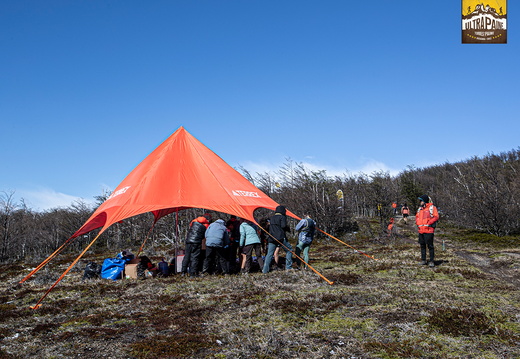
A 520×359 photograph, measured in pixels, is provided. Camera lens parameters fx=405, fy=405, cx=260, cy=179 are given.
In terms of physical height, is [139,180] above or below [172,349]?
above

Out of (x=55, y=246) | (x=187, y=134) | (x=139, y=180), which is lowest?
(x=55, y=246)

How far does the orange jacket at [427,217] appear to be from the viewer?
10.4 metres

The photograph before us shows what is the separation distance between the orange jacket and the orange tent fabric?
4387mm

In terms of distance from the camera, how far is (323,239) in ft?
75.1

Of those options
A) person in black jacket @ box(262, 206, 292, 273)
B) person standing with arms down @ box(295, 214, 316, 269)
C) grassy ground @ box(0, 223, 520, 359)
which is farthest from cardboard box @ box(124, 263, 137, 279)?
person standing with arms down @ box(295, 214, 316, 269)

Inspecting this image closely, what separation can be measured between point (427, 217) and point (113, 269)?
8.50 m

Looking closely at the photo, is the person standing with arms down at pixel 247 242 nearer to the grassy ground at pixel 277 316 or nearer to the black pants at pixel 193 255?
the grassy ground at pixel 277 316


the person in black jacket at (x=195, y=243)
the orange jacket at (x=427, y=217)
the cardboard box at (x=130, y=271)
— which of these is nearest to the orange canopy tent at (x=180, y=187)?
the person in black jacket at (x=195, y=243)

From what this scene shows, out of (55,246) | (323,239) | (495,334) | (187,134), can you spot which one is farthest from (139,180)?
(55,246)

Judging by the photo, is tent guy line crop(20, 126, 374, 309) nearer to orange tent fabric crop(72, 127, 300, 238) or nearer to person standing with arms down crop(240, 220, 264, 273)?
orange tent fabric crop(72, 127, 300, 238)

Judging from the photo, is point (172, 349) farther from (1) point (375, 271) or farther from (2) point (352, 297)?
(1) point (375, 271)

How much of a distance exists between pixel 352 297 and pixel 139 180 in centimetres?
733

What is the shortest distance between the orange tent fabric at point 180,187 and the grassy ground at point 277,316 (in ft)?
6.19

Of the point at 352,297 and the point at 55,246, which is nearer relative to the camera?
the point at 352,297
